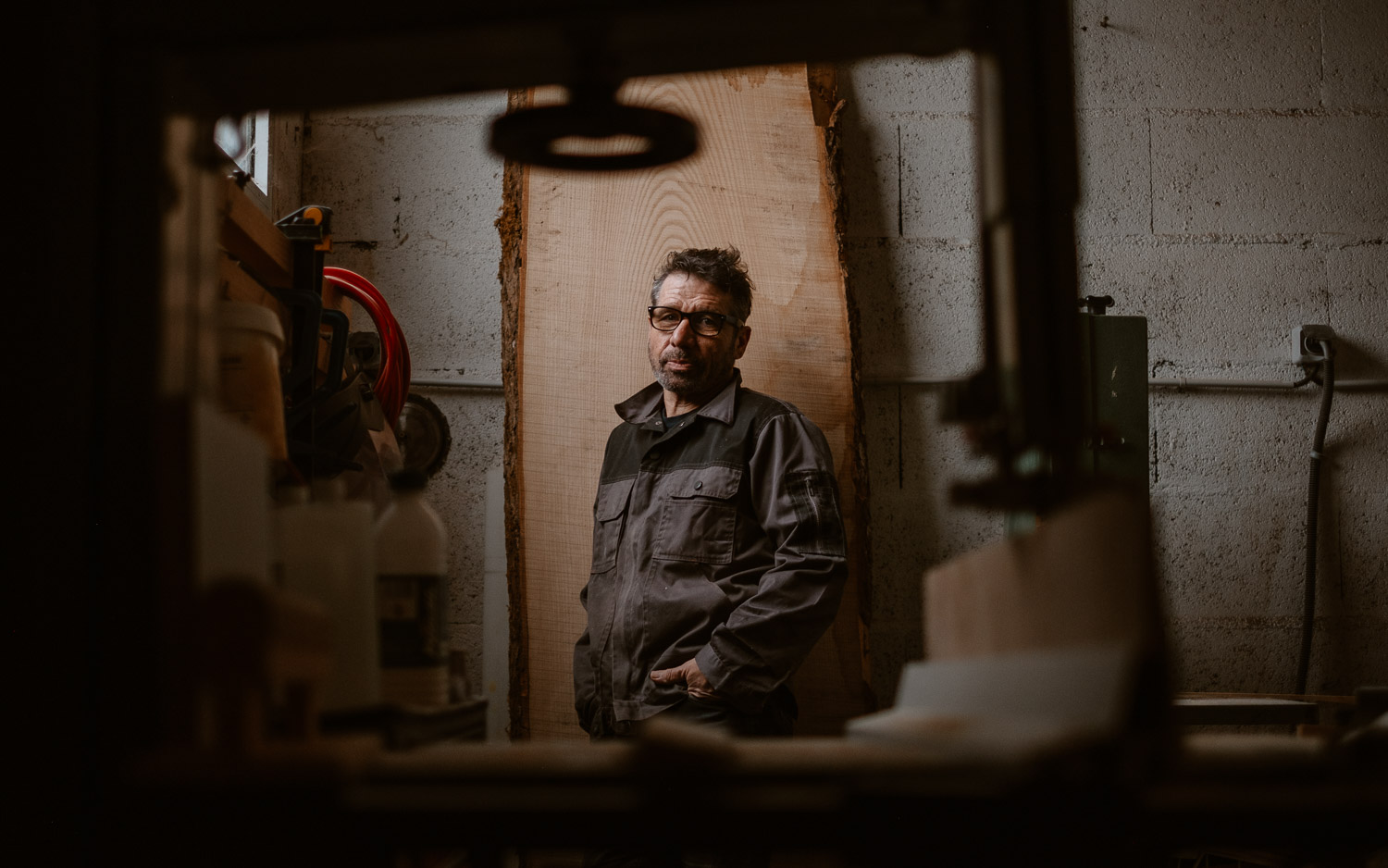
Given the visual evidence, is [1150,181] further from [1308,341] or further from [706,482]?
[706,482]

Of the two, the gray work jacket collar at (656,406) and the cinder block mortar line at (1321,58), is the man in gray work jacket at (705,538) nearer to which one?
the gray work jacket collar at (656,406)

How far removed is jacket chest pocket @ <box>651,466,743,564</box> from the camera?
2.40 meters

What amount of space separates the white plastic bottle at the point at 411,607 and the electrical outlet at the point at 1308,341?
281 cm

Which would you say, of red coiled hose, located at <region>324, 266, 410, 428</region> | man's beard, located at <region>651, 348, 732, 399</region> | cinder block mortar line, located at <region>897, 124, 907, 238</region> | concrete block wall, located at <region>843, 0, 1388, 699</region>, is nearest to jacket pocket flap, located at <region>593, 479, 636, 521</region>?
man's beard, located at <region>651, 348, 732, 399</region>

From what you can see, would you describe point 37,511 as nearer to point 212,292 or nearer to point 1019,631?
point 212,292

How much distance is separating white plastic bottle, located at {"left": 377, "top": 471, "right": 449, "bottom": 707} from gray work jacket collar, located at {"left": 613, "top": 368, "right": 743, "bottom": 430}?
1.57 meters

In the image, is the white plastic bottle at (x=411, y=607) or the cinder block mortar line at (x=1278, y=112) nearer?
the white plastic bottle at (x=411, y=607)

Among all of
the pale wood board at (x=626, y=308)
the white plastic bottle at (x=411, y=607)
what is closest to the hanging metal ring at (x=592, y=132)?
the white plastic bottle at (x=411, y=607)

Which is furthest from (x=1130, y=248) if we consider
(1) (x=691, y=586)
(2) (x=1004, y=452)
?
(2) (x=1004, y=452)

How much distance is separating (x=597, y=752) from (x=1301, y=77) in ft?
10.9

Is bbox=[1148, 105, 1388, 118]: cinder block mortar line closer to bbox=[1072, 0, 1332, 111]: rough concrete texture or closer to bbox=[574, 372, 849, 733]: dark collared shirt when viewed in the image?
bbox=[1072, 0, 1332, 111]: rough concrete texture

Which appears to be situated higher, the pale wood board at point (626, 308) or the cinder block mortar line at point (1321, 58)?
the cinder block mortar line at point (1321, 58)

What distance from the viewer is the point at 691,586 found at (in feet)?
7.75

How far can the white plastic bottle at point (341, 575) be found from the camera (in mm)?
886
